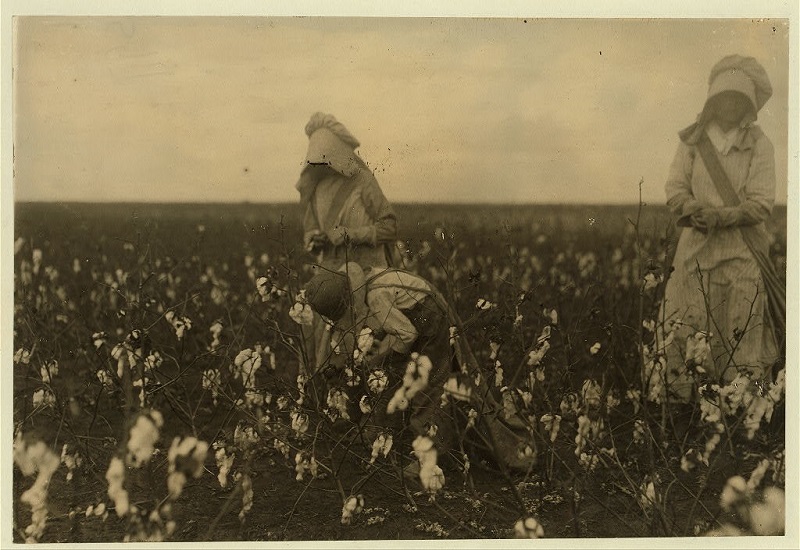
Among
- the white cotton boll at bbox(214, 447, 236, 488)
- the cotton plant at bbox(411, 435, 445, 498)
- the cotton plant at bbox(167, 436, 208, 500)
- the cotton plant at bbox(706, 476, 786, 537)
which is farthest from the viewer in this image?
the cotton plant at bbox(706, 476, 786, 537)

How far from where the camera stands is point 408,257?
4.56 meters

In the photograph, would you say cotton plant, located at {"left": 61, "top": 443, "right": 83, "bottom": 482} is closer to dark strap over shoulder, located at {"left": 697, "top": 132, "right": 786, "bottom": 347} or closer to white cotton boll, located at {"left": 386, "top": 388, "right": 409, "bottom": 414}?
white cotton boll, located at {"left": 386, "top": 388, "right": 409, "bottom": 414}

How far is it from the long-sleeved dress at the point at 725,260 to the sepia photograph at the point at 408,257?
16 mm

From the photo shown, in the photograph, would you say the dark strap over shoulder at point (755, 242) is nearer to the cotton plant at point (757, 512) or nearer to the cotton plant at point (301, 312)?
the cotton plant at point (757, 512)

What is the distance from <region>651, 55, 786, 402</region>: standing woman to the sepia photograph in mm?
16

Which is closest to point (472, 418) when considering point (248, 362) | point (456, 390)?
point (456, 390)

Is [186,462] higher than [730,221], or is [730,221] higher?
[730,221]

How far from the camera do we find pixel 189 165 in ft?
14.8

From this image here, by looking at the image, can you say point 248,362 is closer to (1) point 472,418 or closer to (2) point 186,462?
(2) point 186,462

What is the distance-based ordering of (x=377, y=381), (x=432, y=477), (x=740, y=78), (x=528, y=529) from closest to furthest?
(x=432, y=477), (x=377, y=381), (x=528, y=529), (x=740, y=78)

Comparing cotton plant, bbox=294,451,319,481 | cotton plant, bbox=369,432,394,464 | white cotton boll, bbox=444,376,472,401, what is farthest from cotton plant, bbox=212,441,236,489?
white cotton boll, bbox=444,376,472,401

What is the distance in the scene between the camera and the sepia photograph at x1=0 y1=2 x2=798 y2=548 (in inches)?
169

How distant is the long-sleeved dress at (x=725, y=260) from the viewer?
4.52 m

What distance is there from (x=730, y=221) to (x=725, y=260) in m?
0.21
